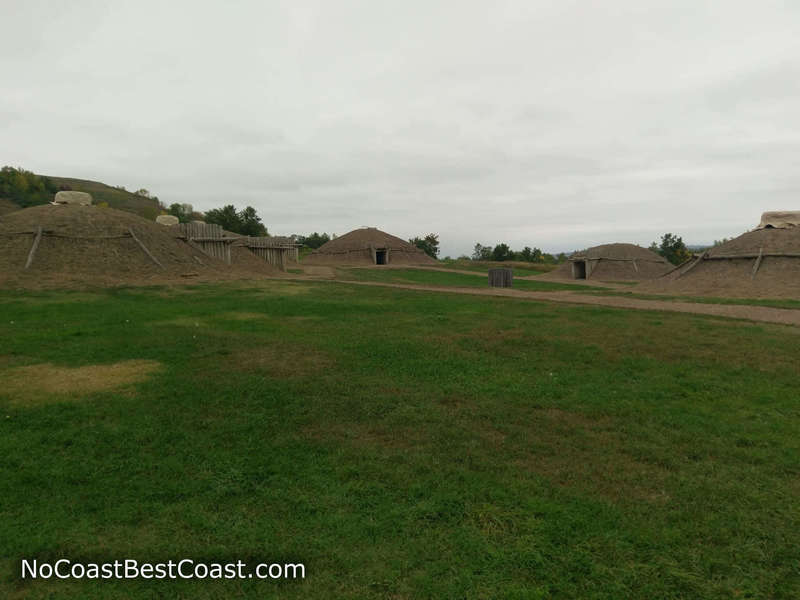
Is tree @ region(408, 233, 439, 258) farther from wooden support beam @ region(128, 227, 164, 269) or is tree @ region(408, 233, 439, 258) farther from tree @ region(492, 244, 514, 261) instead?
wooden support beam @ region(128, 227, 164, 269)

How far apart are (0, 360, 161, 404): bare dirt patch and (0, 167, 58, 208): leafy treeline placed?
75058 millimetres

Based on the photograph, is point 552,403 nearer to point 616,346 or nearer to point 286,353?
point 616,346

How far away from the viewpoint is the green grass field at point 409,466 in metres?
3.41

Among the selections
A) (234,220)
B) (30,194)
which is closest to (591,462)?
(234,220)

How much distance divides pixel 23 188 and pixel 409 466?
9083 centimetres

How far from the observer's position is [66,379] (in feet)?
24.8

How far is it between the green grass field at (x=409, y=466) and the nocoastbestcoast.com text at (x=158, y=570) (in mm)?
81

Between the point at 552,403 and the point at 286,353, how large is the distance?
552 cm

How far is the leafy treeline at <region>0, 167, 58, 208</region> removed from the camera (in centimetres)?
6588

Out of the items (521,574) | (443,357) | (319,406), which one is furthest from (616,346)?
(521,574)

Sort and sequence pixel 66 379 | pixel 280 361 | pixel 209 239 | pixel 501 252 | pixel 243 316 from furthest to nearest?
pixel 501 252
pixel 209 239
pixel 243 316
pixel 280 361
pixel 66 379

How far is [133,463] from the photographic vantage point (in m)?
4.88

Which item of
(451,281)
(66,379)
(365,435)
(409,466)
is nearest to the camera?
(409,466)

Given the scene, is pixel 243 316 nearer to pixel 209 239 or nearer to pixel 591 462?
pixel 591 462
